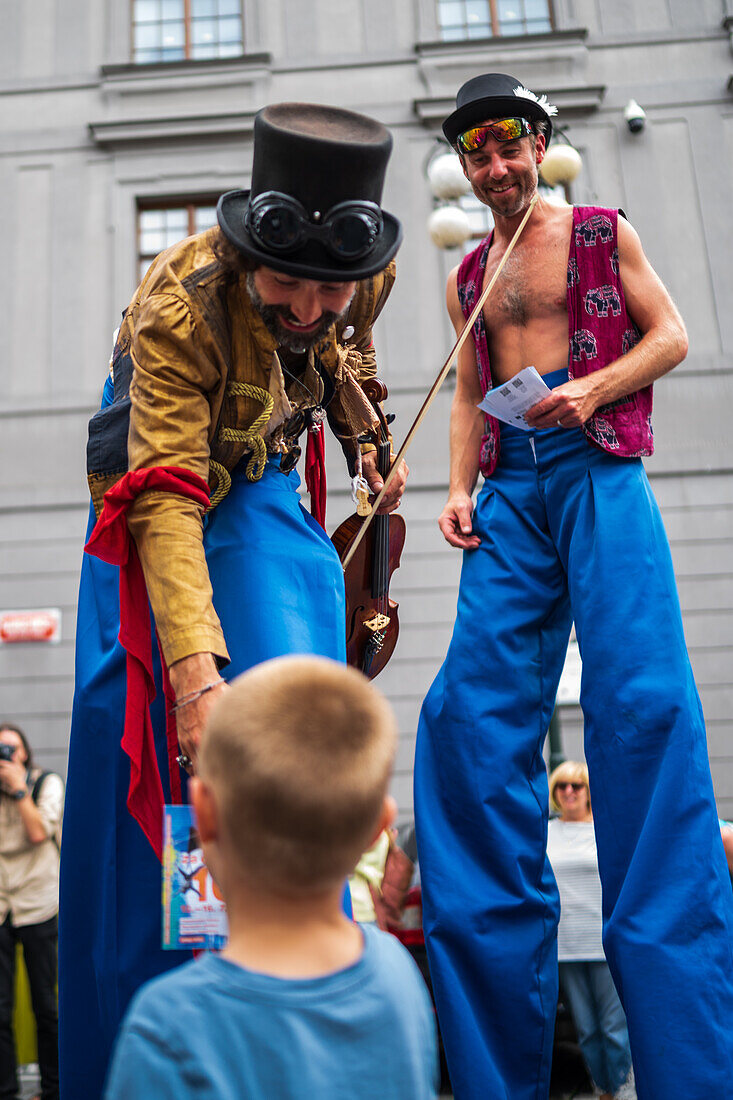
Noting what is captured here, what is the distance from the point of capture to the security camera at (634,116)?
10828mm

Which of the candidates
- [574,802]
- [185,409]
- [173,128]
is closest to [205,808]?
[185,409]

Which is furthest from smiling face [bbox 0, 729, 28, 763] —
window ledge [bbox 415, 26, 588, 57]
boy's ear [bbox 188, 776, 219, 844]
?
window ledge [bbox 415, 26, 588, 57]

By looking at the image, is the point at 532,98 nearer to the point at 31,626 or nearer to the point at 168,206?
the point at 31,626

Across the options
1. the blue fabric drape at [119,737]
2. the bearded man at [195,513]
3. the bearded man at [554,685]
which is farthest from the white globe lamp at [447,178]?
the blue fabric drape at [119,737]

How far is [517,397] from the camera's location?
2.56m

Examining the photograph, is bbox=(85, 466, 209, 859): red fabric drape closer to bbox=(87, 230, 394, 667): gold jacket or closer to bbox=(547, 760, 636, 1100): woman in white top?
bbox=(87, 230, 394, 667): gold jacket

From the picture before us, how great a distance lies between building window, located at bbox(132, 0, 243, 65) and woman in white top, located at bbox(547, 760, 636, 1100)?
9736 mm

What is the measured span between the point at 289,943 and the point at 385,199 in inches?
417

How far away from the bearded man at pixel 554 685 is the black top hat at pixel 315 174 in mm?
686

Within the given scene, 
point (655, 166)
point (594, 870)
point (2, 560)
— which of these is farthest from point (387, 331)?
point (594, 870)

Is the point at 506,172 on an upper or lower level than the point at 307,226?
upper

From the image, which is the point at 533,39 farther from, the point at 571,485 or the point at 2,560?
the point at 571,485

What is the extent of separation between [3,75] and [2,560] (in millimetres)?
5341

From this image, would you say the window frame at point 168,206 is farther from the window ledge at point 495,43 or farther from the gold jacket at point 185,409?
the gold jacket at point 185,409
